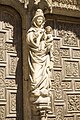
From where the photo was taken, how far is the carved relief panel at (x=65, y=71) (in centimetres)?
484

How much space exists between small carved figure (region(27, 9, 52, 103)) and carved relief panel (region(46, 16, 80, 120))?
0.49 m

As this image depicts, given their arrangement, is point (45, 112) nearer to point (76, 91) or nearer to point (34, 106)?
point (34, 106)

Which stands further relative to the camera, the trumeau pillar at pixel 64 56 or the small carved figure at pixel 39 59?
the trumeau pillar at pixel 64 56

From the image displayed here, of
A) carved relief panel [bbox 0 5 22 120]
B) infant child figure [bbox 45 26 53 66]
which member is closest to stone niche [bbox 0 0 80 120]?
carved relief panel [bbox 0 5 22 120]

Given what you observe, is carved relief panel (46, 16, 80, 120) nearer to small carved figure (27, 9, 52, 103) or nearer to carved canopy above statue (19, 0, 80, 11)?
carved canopy above statue (19, 0, 80, 11)

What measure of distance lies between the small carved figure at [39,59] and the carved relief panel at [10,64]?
312 mm

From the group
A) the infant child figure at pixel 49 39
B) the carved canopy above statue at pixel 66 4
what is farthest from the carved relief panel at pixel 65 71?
the infant child figure at pixel 49 39

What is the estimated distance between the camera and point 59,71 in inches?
195

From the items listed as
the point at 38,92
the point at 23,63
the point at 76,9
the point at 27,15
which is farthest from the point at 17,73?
the point at 76,9

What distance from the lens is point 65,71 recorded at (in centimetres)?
498

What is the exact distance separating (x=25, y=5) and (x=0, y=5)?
0.36 m

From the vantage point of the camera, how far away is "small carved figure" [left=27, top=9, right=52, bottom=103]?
4262 mm

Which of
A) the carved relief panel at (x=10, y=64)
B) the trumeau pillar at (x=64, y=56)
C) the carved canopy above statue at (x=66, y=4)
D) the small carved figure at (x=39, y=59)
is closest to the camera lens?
the small carved figure at (x=39, y=59)

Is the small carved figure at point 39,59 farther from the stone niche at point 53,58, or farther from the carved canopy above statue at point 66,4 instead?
the carved canopy above statue at point 66,4
